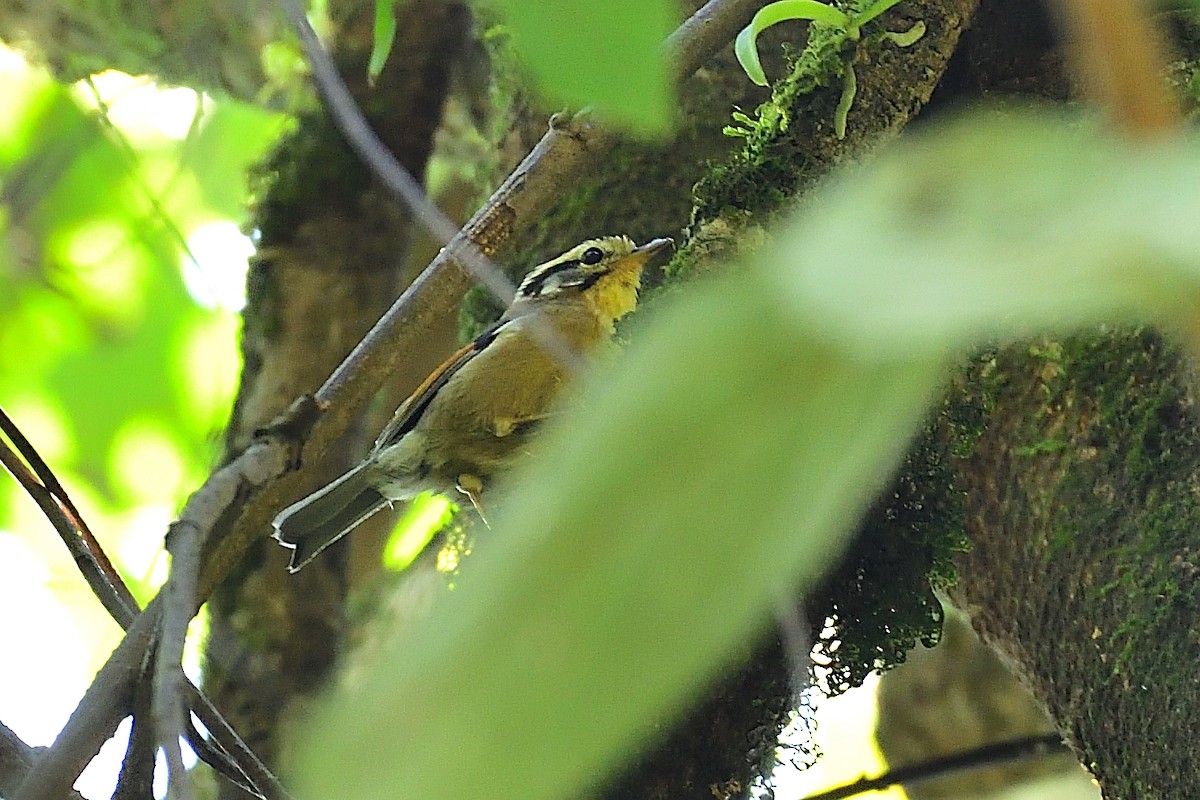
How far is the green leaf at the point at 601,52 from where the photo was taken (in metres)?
0.27

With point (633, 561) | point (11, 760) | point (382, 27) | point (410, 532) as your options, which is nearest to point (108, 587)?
point (11, 760)

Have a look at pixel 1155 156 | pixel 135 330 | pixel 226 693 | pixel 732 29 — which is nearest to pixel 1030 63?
pixel 732 29

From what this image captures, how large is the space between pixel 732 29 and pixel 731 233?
0.64 ft

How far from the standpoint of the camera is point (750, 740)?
1250 millimetres

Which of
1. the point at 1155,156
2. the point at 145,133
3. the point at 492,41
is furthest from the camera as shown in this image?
the point at 145,133

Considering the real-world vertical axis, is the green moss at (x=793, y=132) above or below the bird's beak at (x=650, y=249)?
below

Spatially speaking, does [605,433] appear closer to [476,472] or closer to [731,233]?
[731,233]

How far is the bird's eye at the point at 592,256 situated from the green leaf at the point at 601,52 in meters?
1.72

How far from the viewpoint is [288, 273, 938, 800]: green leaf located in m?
0.28

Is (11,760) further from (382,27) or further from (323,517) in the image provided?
(323,517)

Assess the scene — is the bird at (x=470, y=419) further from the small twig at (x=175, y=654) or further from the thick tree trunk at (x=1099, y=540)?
the small twig at (x=175, y=654)

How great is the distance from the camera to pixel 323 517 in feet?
6.51

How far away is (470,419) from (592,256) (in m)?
0.34

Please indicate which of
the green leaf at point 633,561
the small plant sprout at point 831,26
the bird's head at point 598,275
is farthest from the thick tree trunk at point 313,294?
the green leaf at point 633,561
